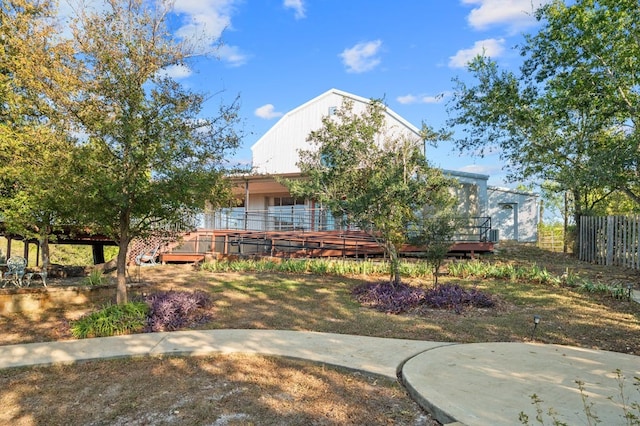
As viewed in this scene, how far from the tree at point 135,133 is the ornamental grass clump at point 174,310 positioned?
635 millimetres

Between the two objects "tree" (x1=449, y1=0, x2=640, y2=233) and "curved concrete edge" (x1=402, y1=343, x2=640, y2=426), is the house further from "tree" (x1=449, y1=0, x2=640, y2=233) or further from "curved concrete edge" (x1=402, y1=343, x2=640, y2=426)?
"curved concrete edge" (x1=402, y1=343, x2=640, y2=426)

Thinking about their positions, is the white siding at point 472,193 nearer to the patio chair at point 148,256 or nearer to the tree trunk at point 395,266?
the tree trunk at point 395,266

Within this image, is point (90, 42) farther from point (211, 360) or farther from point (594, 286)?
point (594, 286)

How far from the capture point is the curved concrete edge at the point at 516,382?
3277 millimetres

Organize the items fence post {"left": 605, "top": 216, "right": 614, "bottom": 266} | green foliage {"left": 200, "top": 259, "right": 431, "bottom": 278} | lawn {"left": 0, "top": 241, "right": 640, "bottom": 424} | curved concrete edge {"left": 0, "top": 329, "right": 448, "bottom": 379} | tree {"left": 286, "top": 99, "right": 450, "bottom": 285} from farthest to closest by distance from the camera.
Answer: fence post {"left": 605, "top": 216, "right": 614, "bottom": 266}
green foliage {"left": 200, "top": 259, "right": 431, "bottom": 278}
tree {"left": 286, "top": 99, "right": 450, "bottom": 285}
curved concrete edge {"left": 0, "top": 329, "right": 448, "bottom": 379}
lawn {"left": 0, "top": 241, "right": 640, "bottom": 424}

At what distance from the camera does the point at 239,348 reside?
5238mm

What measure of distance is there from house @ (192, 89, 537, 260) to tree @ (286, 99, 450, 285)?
315 inches

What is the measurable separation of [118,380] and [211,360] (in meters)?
0.99

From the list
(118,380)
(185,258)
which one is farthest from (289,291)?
(185,258)

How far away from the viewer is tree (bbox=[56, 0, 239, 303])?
6.16m

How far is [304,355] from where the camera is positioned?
4953 millimetres

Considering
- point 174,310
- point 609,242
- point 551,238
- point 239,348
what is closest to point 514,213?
point 551,238

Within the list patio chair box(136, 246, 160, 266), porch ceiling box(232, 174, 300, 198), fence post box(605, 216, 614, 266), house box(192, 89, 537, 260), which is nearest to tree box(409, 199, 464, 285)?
fence post box(605, 216, 614, 266)

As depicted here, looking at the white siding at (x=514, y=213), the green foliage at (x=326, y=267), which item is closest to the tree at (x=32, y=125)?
the green foliage at (x=326, y=267)
